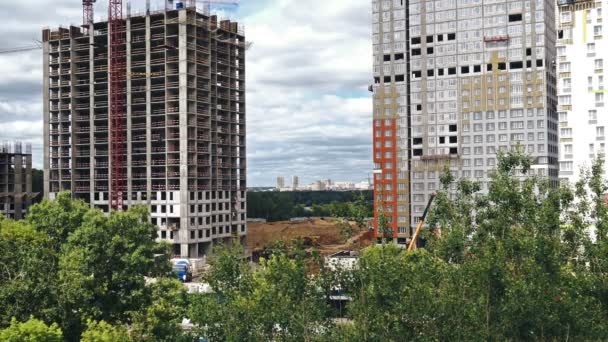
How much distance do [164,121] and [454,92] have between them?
6702 cm

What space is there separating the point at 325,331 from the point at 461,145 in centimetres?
10144

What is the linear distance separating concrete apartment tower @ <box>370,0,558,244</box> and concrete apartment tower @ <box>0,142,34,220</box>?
295ft

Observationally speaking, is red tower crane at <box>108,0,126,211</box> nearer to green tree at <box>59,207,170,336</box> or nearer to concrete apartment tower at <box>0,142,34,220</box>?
concrete apartment tower at <box>0,142,34,220</box>

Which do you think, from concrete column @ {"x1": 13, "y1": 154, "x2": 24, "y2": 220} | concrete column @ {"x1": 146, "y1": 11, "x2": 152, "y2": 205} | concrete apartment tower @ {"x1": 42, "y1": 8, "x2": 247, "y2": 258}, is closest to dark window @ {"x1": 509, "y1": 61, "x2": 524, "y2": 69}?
concrete apartment tower @ {"x1": 42, "y1": 8, "x2": 247, "y2": 258}

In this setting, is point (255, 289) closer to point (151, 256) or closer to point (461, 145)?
point (151, 256)

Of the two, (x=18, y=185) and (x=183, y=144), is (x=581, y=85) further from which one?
(x=18, y=185)

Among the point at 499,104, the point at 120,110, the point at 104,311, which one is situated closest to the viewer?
the point at 104,311

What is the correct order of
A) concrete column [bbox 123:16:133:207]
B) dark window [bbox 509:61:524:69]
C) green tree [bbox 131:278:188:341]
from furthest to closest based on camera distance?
concrete column [bbox 123:16:133:207]
dark window [bbox 509:61:524:69]
green tree [bbox 131:278:188:341]

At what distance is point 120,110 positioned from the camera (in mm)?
144625

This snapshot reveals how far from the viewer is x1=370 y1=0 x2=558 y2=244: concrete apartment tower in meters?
130

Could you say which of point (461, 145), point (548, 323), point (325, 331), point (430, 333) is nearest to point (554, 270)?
point (548, 323)

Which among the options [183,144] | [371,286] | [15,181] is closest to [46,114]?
[15,181]

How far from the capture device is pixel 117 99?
14262cm

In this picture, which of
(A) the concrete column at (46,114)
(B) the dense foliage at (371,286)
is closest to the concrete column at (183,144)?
(A) the concrete column at (46,114)
